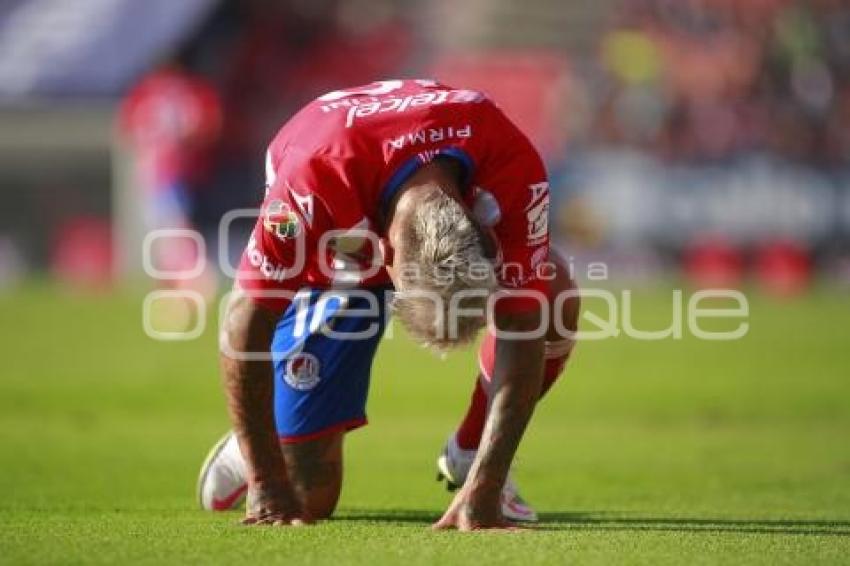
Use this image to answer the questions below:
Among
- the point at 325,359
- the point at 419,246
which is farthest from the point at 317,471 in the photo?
the point at 419,246

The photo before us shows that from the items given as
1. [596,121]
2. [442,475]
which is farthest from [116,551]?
[596,121]

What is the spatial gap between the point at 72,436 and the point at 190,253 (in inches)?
480

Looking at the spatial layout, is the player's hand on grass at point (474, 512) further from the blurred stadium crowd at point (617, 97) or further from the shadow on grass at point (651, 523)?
the blurred stadium crowd at point (617, 97)

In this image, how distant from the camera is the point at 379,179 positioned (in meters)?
5.59

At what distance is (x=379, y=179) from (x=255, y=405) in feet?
3.26

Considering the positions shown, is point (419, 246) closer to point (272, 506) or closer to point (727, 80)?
point (272, 506)

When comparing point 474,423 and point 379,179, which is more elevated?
point 379,179

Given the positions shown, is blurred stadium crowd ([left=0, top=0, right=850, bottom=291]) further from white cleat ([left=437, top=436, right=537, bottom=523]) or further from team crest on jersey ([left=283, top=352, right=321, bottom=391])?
white cleat ([left=437, top=436, right=537, bottom=523])

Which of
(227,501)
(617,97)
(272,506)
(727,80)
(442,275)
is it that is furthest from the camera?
(727,80)

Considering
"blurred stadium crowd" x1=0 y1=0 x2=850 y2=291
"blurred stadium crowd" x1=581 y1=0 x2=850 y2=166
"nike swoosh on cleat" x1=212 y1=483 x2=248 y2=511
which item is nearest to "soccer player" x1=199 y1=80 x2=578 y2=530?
"nike swoosh on cleat" x1=212 y1=483 x2=248 y2=511

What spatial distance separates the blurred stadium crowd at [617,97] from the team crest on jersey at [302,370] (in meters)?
16.0

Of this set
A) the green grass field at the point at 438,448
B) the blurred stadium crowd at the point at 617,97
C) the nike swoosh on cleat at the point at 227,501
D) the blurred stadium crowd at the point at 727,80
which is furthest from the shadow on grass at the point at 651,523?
the blurred stadium crowd at the point at 727,80

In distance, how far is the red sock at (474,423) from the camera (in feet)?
22.3

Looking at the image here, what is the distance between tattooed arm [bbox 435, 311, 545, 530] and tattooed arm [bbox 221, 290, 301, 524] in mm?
624
